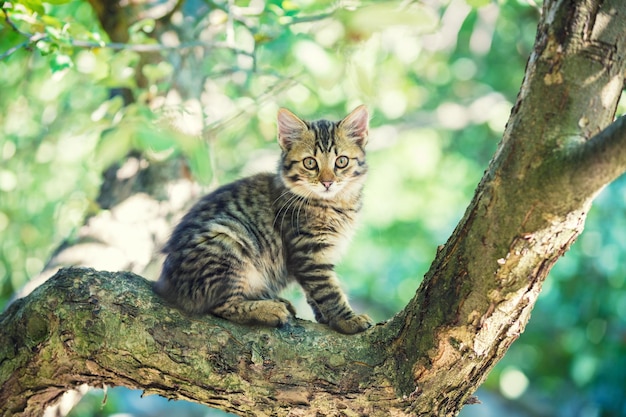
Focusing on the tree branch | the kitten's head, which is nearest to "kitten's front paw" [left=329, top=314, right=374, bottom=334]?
the tree branch

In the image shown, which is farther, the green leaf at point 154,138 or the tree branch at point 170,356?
the green leaf at point 154,138

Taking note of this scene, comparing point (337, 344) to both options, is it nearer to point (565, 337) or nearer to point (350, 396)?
point (350, 396)

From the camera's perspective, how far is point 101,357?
2.61 meters

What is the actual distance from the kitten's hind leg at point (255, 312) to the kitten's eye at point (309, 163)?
107 cm

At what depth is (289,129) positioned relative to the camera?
12.7ft

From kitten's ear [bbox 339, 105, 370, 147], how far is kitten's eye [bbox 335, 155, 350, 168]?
184 millimetres

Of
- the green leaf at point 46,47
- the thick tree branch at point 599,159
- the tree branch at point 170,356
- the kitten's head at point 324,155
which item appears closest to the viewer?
the thick tree branch at point 599,159

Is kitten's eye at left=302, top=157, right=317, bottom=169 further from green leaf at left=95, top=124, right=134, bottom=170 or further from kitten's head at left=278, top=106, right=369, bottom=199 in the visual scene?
green leaf at left=95, top=124, right=134, bottom=170

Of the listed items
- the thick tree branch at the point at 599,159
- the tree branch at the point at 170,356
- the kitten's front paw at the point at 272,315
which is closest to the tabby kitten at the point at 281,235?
the kitten's front paw at the point at 272,315

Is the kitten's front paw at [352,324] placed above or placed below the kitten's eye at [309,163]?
below

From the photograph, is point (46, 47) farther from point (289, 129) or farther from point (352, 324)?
point (352, 324)

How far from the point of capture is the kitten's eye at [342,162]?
3742mm

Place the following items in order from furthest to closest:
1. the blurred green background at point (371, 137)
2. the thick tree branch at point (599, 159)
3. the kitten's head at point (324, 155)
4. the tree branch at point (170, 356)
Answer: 1. the kitten's head at point (324, 155)
2. the blurred green background at point (371, 137)
3. the tree branch at point (170, 356)
4. the thick tree branch at point (599, 159)

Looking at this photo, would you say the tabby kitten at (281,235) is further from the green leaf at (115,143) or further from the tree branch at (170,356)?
→ the green leaf at (115,143)
